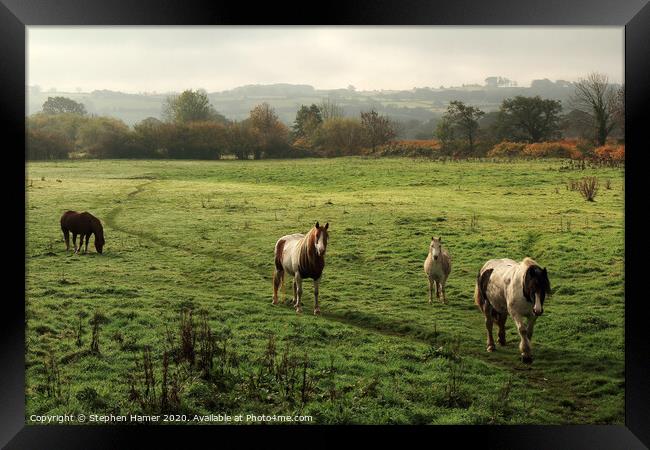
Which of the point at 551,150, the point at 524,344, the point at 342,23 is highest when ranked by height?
the point at 342,23

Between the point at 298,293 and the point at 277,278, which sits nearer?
the point at 298,293

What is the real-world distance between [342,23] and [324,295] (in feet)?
14.3

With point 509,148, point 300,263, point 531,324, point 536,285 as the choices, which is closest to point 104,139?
point 300,263

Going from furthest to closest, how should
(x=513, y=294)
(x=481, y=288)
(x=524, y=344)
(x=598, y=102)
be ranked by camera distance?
(x=598, y=102), (x=481, y=288), (x=524, y=344), (x=513, y=294)

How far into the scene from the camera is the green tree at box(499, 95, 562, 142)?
1077 centimetres

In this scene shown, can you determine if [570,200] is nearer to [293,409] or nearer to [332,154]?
[332,154]

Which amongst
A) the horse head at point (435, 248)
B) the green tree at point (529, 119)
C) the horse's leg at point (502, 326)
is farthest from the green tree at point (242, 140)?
the horse's leg at point (502, 326)

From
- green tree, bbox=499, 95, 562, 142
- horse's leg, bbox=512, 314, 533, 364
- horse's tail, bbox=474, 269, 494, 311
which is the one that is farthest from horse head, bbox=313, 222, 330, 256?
green tree, bbox=499, 95, 562, 142

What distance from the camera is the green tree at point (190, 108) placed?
36.0 ft

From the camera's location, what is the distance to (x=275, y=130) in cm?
1127

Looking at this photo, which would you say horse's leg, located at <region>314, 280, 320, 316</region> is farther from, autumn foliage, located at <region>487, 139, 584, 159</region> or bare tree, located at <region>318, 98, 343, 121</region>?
autumn foliage, located at <region>487, 139, 584, 159</region>

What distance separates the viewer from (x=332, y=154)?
11422 mm

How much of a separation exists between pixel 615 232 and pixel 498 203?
1.92 metres

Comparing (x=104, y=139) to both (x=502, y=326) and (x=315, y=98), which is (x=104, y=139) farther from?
(x=502, y=326)
